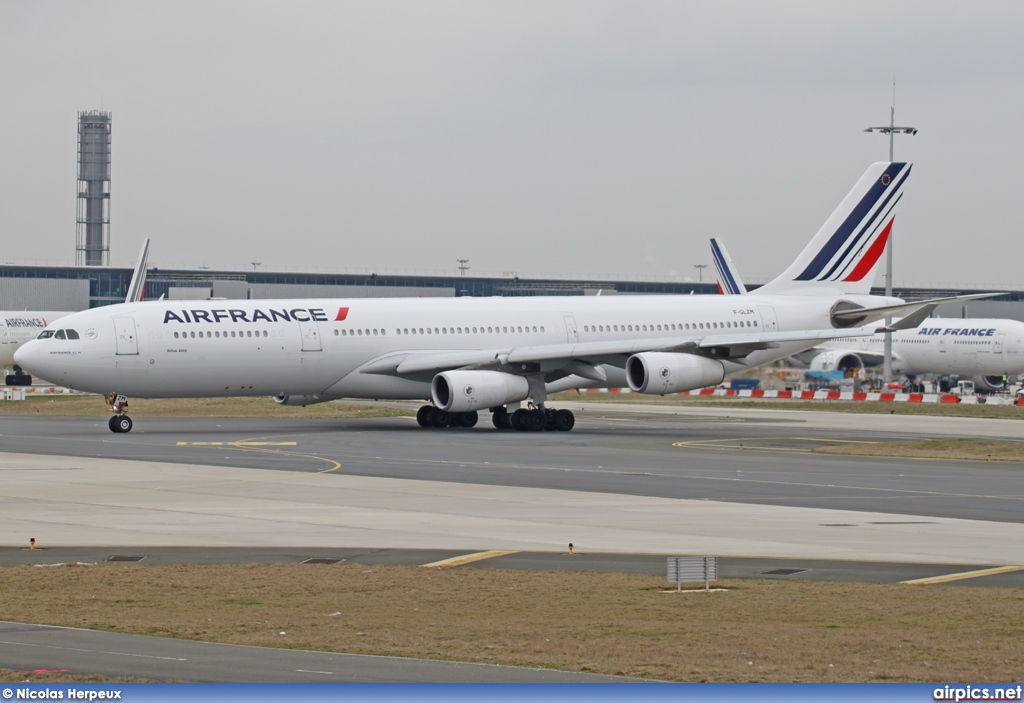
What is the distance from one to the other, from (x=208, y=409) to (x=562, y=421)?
854 inches

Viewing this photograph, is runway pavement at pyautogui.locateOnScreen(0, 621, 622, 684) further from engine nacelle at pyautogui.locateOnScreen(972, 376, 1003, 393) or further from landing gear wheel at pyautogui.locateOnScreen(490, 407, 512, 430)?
engine nacelle at pyautogui.locateOnScreen(972, 376, 1003, 393)

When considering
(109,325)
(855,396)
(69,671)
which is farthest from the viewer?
(855,396)

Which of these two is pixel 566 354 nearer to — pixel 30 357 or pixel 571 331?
pixel 571 331

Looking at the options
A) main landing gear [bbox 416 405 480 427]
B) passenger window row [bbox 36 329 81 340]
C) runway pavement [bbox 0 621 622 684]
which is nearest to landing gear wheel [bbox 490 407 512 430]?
main landing gear [bbox 416 405 480 427]

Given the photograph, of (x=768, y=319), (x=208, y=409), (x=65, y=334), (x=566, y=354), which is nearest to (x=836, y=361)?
(x=768, y=319)

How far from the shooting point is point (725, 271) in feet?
382

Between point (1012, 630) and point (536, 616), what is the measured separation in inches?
196

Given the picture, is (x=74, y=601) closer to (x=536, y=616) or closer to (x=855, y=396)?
(x=536, y=616)

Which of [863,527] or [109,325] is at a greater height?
[109,325]

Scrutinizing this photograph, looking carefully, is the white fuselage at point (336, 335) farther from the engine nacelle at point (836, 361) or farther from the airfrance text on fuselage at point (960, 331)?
the engine nacelle at point (836, 361)

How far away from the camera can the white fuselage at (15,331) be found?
98938 mm

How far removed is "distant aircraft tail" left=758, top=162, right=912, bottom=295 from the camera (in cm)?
5972

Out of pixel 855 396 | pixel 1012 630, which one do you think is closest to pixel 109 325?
pixel 1012 630

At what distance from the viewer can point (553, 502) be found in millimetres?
27453
